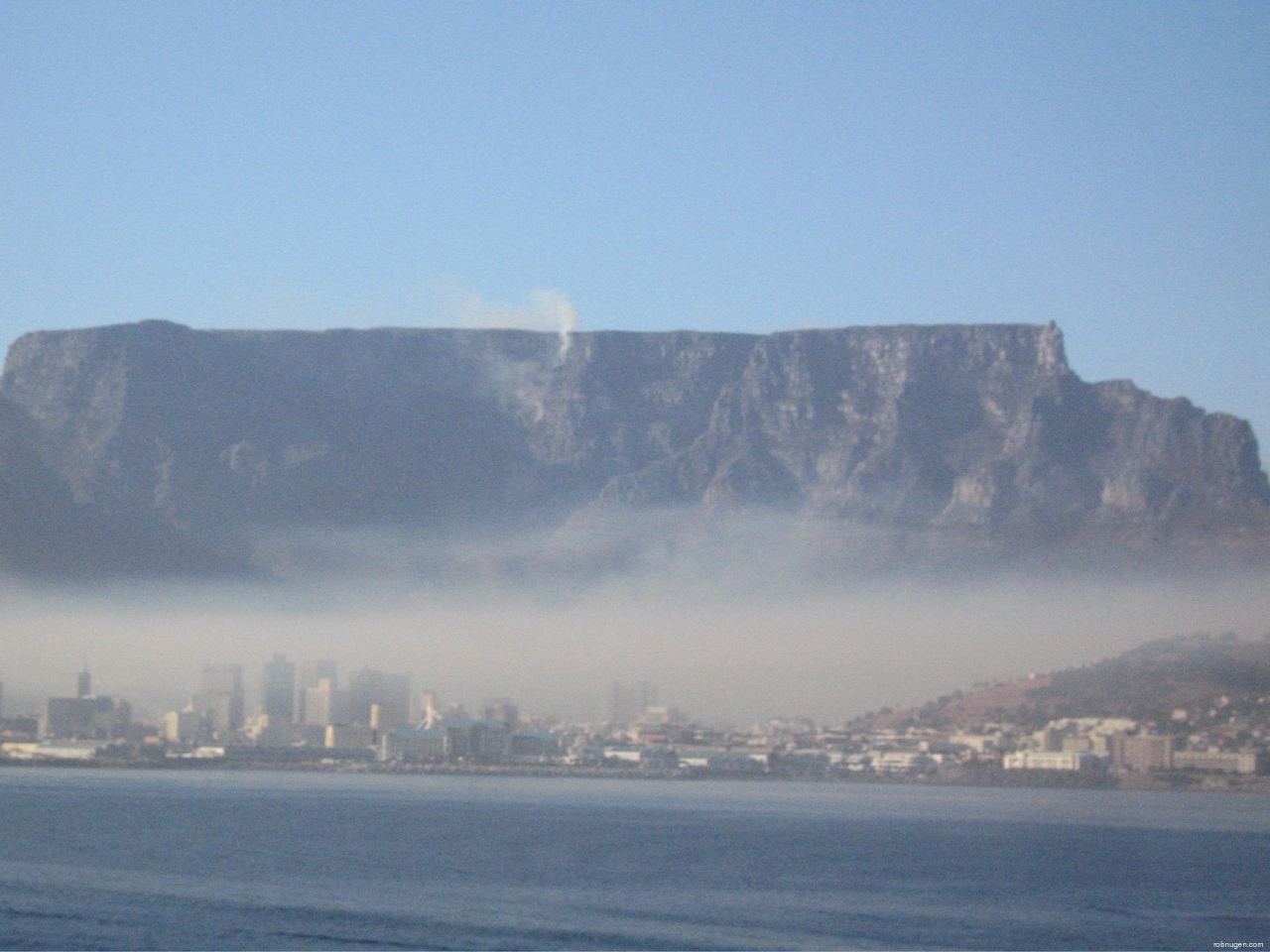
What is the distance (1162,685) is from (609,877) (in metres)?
95.6

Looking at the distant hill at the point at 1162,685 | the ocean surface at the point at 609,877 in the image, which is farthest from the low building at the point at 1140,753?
the ocean surface at the point at 609,877

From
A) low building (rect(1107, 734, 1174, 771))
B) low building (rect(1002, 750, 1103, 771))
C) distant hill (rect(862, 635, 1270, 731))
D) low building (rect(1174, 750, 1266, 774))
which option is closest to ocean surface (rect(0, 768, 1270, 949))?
distant hill (rect(862, 635, 1270, 731))

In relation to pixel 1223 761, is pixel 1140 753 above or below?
above

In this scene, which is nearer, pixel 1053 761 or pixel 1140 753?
pixel 1140 753

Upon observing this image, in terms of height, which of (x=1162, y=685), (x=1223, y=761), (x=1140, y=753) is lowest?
(x=1223, y=761)

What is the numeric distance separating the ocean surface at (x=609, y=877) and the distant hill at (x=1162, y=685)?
1536 centimetres

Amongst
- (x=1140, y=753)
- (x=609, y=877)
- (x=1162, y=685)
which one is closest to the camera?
(x=609, y=877)

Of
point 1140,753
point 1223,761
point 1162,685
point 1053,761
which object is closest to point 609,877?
point 1162,685

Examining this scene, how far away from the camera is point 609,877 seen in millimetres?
73625

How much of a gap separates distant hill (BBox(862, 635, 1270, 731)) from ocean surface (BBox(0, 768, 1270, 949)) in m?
15.4

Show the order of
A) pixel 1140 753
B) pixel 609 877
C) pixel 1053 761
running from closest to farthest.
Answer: pixel 609 877 → pixel 1140 753 → pixel 1053 761

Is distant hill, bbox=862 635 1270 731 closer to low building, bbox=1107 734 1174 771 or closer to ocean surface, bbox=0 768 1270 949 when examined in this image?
low building, bbox=1107 734 1174 771

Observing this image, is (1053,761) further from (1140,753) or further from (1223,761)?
(1223,761)

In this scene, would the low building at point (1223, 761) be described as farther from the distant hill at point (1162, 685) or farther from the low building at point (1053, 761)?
the low building at point (1053, 761)
